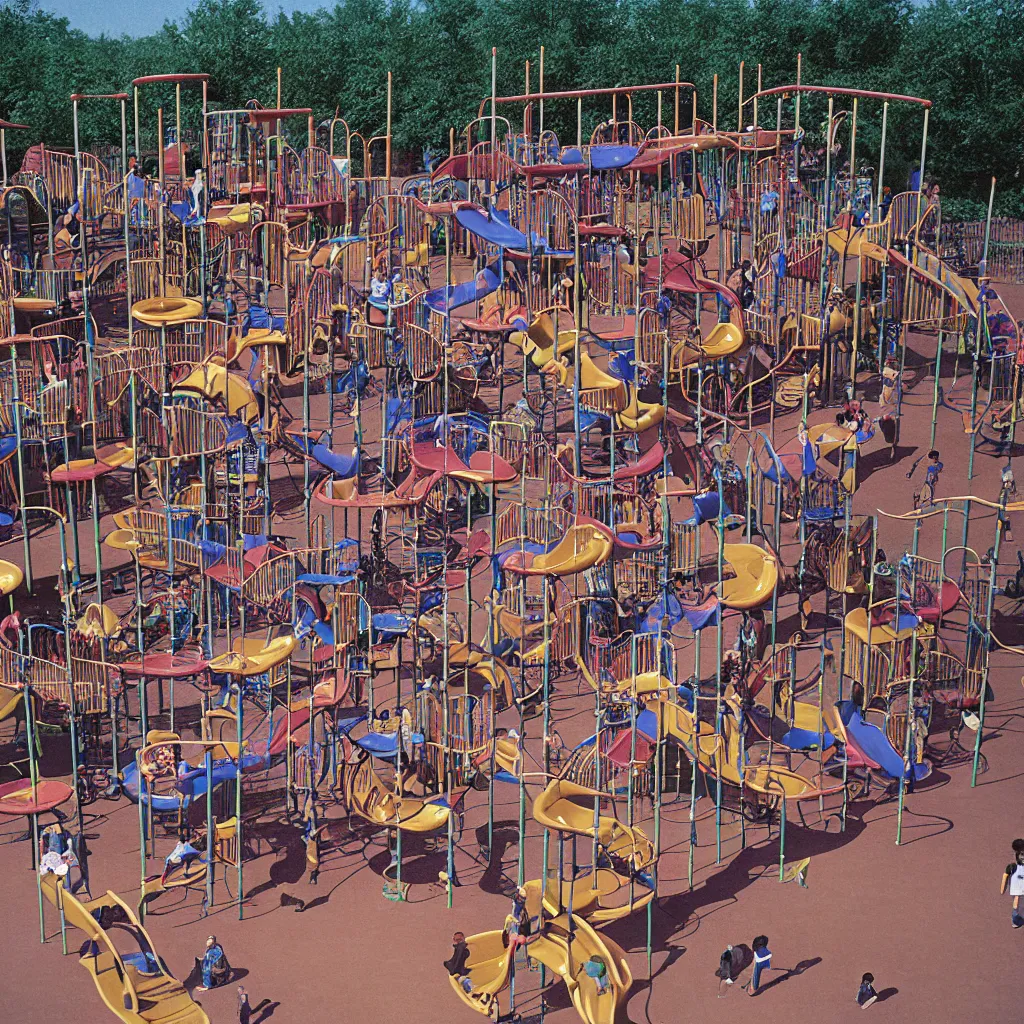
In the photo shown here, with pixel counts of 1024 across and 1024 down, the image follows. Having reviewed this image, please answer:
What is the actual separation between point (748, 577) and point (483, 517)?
7.67 meters

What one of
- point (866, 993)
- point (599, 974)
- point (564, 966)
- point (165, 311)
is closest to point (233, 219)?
point (165, 311)

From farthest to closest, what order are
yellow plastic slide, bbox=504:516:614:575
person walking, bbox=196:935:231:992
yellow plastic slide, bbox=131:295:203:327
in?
yellow plastic slide, bbox=131:295:203:327 → yellow plastic slide, bbox=504:516:614:575 → person walking, bbox=196:935:231:992

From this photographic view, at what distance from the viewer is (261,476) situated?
36.3m

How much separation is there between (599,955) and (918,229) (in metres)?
18.2

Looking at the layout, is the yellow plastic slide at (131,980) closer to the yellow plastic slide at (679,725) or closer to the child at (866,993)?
the yellow plastic slide at (679,725)

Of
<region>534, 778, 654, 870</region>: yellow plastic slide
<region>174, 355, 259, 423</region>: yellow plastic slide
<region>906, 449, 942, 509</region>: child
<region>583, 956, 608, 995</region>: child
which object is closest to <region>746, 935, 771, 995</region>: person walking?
<region>534, 778, 654, 870</region>: yellow plastic slide

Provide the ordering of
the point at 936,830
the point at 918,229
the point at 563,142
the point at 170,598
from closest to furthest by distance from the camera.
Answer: the point at 936,830 → the point at 170,598 → the point at 918,229 → the point at 563,142

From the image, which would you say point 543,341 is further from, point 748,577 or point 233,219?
point 233,219

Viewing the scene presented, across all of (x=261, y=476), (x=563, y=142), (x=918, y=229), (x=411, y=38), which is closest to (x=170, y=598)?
(x=261, y=476)

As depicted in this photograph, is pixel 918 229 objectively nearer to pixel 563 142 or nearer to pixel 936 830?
pixel 936 830

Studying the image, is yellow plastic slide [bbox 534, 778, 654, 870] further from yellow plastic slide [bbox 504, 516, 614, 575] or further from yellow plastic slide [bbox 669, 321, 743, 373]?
yellow plastic slide [bbox 669, 321, 743, 373]

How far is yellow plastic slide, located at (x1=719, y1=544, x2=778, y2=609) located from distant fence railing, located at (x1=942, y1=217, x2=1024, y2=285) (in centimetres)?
1600

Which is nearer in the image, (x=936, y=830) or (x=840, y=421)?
(x=936, y=830)

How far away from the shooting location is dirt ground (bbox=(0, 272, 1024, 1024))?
991 inches
